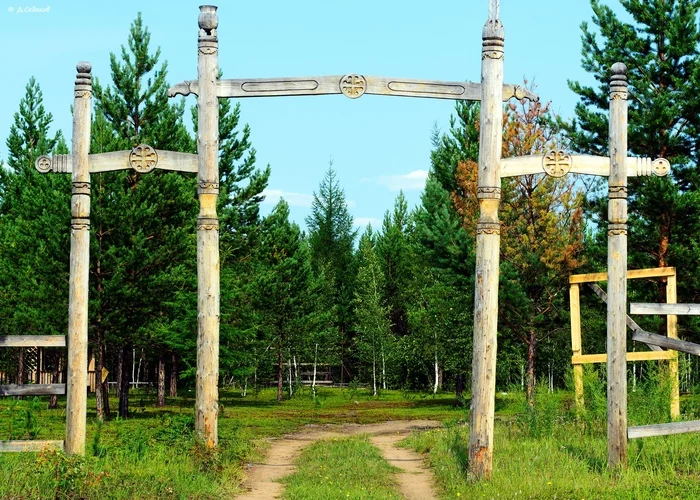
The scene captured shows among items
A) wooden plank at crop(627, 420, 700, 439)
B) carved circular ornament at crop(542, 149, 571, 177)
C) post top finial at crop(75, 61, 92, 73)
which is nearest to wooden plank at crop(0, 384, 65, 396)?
post top finial at crop(75, 61, 92, 73)

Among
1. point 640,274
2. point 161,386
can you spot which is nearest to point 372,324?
point 161,386

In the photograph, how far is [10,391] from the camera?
11.5m

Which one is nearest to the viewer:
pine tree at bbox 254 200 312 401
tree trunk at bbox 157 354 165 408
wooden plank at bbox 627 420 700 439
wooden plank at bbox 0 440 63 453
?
wooden plank at bbox 0 440 63 453

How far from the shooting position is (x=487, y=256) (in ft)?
39.2

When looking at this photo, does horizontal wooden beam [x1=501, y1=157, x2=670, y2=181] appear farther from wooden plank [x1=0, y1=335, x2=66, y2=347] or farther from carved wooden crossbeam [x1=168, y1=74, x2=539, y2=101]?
wooden plank [x1=0, y1=335, x2=66, y2=347]

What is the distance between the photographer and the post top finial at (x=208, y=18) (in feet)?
40.2

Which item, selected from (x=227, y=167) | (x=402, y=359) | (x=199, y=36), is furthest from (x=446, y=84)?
(x=402, y=359)

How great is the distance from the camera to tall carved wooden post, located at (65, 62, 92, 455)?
12.2m

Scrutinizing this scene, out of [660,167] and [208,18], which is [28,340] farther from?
[660,167]

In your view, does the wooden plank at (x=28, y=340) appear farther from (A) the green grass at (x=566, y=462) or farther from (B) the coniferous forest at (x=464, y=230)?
(B) the coniferous forest at (x=464, y=230)

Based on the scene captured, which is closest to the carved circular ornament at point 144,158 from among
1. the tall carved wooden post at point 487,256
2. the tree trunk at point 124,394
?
the tall carved wooden post at point 487,256

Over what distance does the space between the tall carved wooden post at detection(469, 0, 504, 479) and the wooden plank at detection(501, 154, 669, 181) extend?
338mm

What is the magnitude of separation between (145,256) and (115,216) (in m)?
1.31

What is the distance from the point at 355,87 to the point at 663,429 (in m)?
6.04
